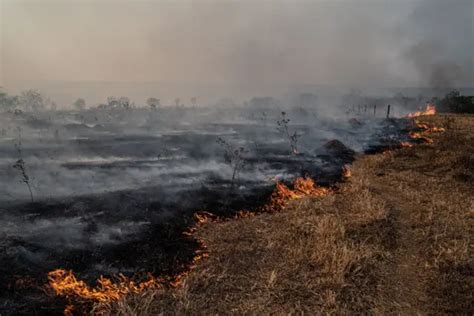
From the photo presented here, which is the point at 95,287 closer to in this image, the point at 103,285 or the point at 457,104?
the point at 103,285

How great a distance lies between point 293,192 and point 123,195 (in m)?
9.48

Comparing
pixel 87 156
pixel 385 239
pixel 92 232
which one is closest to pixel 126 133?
pixel 87 156

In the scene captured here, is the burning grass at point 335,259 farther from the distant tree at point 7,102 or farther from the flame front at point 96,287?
the distant tree at point 7,102

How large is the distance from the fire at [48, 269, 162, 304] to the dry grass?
0.82 m

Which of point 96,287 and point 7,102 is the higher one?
point 7,102

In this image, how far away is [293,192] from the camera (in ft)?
65.0

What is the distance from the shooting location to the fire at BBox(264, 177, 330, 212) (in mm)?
17547

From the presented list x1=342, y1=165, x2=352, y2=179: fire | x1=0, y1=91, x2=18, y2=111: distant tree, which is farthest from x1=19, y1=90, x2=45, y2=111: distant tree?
x1=342, y1=165, x2=352, y2=179: fire

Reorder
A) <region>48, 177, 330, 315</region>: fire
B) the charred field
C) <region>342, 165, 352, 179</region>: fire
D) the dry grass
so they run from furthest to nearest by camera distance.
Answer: <region>342, 165, 352, 179</region>: fire → the charred field → <region>48, 177, 330, 315</region>: fire → the dry grass

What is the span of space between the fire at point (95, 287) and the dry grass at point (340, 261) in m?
0.82

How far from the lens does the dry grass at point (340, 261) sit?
8922 mm

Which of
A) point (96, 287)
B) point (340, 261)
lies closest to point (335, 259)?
point (340, 261)

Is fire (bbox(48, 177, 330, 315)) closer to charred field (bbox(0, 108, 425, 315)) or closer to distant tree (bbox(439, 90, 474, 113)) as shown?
charred field (bbox(0, 108, 425, 315))

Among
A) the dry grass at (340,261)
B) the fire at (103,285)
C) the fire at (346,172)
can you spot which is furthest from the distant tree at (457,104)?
the fire at (103,285)
